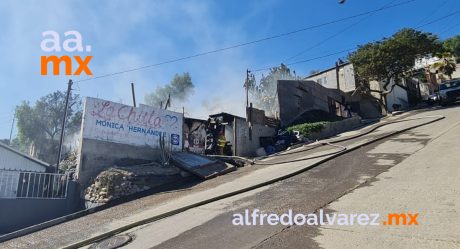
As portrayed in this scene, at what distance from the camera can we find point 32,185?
12.7 m

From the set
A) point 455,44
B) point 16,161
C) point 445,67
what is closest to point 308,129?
point 16,161

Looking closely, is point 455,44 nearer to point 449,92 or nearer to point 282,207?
point 449,92

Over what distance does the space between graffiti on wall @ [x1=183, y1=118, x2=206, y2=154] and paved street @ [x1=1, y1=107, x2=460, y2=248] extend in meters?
7.97

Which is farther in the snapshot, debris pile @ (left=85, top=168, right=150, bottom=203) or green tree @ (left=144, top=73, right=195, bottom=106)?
green tree @ (left=144, top=73, right=195, bottom=106)

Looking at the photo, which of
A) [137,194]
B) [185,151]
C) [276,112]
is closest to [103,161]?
[137,194]

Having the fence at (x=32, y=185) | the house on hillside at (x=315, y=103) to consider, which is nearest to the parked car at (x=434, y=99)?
the house on hillside at (x=315, y=103)

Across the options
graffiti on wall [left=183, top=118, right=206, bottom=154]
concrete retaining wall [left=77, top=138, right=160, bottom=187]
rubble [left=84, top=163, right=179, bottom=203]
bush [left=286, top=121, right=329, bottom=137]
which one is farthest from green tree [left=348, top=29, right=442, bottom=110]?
rubble [left=84, top=163, right=179, bottom=203]

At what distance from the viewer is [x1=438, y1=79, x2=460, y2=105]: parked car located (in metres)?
27.0

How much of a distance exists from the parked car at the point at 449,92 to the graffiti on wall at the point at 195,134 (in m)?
20.0

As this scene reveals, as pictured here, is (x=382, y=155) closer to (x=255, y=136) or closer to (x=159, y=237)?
(x=159, y=237)

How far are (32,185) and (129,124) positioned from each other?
4.74 m

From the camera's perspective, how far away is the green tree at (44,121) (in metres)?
46.8

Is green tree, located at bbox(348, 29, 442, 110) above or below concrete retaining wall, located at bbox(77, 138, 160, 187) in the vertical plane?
above

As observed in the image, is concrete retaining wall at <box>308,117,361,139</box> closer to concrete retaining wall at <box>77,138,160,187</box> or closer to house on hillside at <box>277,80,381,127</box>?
house on hillside at <box>277,80,381,127</box>
